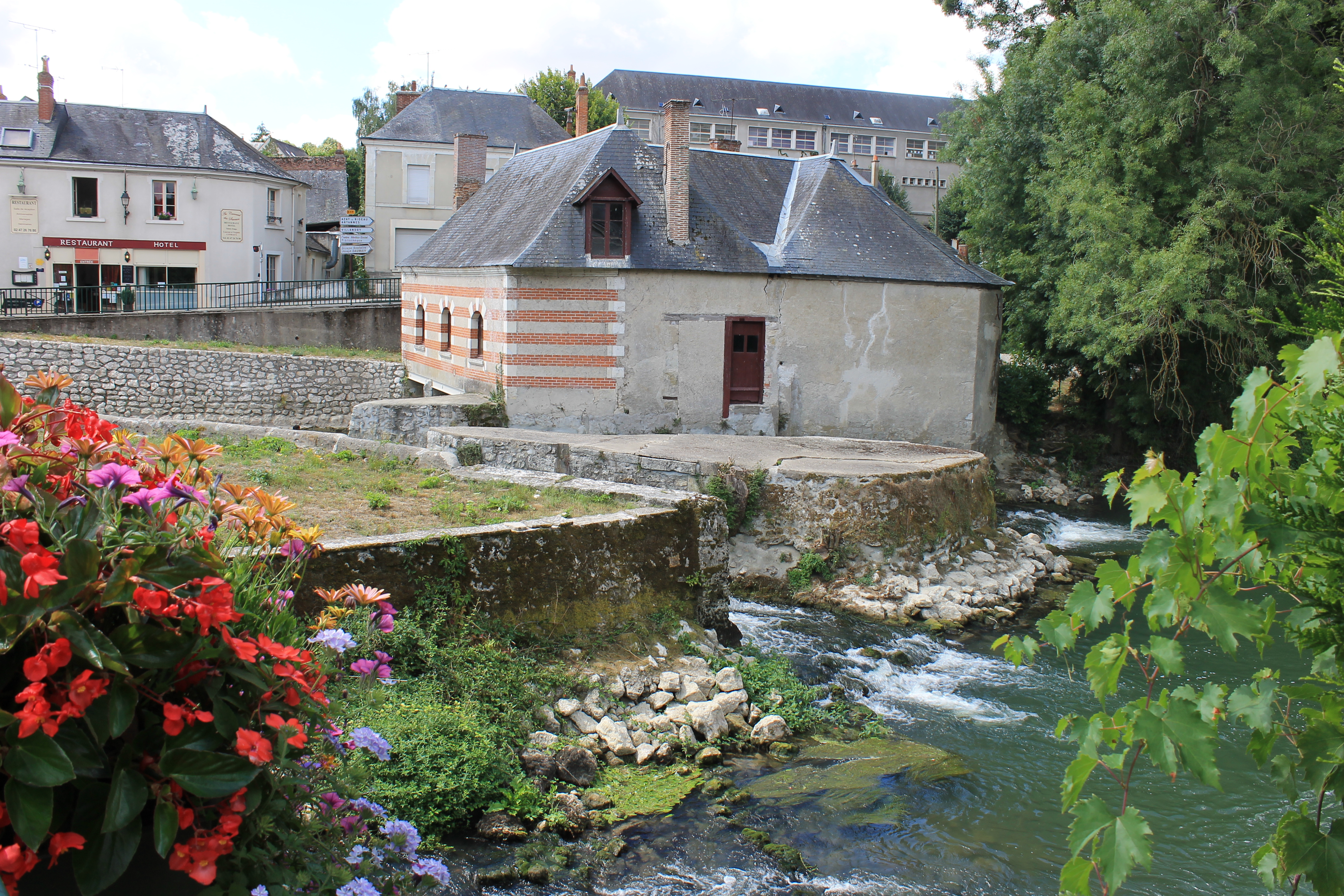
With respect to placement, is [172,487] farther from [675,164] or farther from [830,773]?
[675,164]

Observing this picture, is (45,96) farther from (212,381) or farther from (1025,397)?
(1025,397)

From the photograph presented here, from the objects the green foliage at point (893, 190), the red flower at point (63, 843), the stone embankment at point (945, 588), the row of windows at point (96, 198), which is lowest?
the stone embankment at point (945, 588)

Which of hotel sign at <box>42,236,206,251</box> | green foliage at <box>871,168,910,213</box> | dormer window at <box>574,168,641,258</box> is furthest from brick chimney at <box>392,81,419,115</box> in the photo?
dormer window at <box>574,168,641,258</box>

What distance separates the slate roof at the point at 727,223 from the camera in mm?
17422

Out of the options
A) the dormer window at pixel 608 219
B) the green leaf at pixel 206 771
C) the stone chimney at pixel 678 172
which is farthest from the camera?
the stone chimney at pixel 678 172

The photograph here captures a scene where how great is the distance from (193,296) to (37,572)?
1163 inches

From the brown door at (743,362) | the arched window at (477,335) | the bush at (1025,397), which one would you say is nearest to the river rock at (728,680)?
the brown door at (743,362)

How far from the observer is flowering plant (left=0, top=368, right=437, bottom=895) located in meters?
2.21

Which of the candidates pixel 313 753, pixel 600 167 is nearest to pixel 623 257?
pixel 600 167

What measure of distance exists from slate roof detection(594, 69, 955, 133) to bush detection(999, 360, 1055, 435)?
32833mm

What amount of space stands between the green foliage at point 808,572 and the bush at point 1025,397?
11128 mm

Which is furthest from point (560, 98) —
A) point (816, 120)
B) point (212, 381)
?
point (212, 381)

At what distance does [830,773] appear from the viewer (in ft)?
24.7

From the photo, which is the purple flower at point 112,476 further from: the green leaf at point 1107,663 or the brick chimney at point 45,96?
the brick chimney at point 45,96
